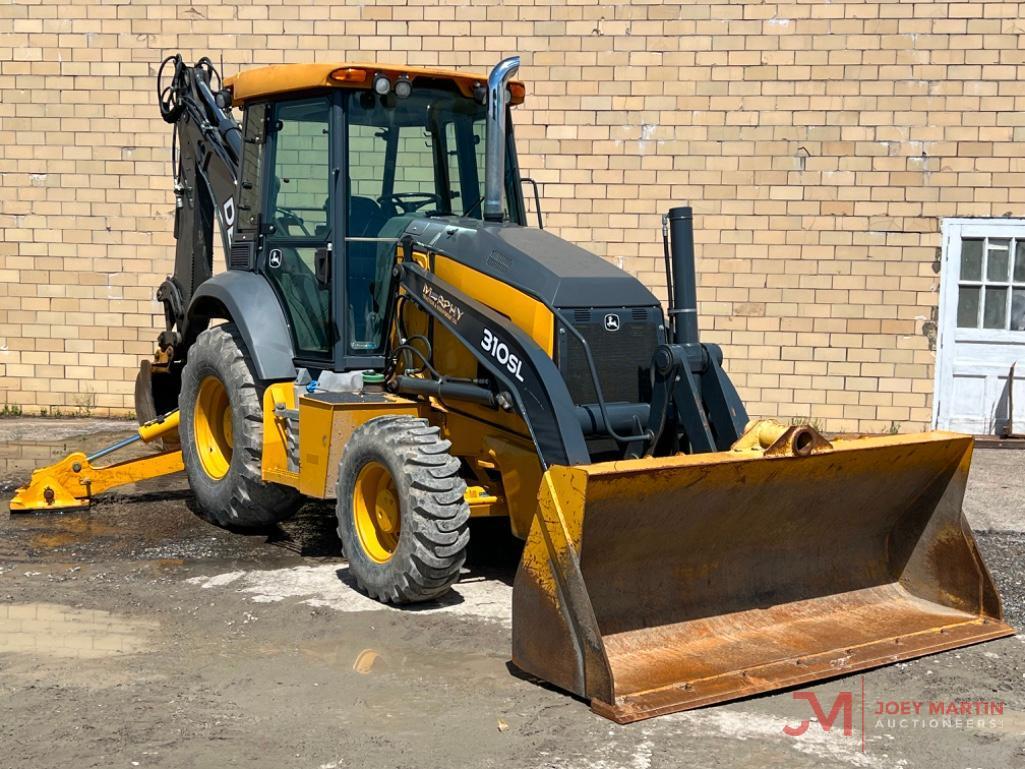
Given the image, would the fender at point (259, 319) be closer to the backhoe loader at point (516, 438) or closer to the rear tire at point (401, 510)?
the backhoe loader at point (516, 438)

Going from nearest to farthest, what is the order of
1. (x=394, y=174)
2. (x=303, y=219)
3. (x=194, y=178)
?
(x=394, y=174), (x=303, y=219), (x=194, y=178)

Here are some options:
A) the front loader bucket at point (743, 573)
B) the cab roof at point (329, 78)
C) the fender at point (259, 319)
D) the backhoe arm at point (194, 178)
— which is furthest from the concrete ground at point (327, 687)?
the cab roof at point (329, 78)

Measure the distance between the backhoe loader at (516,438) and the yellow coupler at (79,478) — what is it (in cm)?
2

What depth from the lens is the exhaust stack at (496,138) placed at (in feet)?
21.4

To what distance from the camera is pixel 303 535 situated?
300 inches

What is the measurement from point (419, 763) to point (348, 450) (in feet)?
7.44

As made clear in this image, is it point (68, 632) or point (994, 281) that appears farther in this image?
point (994, 281)

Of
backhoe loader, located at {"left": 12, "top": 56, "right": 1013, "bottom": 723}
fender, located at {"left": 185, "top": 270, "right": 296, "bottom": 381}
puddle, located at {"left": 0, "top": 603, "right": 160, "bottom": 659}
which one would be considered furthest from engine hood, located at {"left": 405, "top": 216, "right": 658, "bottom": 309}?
puddle, located at {"left": 0, "top": 603, "right": 160, "bottom": 659}

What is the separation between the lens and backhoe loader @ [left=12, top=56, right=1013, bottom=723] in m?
5.16

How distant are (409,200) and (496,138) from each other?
787mm

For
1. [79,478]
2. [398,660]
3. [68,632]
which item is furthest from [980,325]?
[68,632]

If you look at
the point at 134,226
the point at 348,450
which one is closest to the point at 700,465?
the point at 348,450

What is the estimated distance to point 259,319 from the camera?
728 centimetres

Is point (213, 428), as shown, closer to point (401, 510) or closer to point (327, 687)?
point (401, 510)
